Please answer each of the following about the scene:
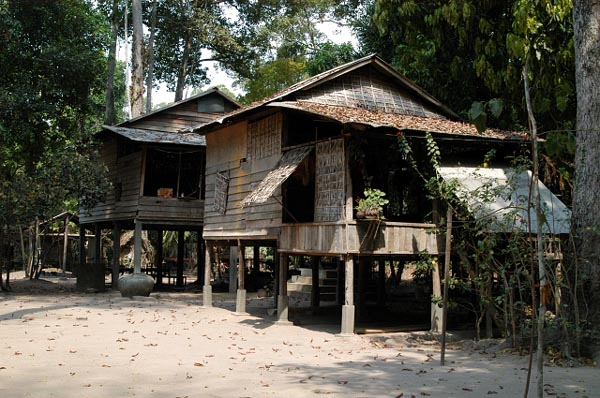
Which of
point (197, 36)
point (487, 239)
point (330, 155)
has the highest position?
point (197, 36)

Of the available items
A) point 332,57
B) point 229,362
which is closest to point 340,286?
Answer: point 332,57

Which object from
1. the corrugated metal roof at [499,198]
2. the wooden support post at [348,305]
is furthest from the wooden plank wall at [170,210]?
the corrugated metal roof at [499,198]

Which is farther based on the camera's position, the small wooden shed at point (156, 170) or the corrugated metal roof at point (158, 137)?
the small wooden shed at point (156, 170)

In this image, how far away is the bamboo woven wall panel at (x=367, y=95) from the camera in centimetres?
1616

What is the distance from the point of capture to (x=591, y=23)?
430 inches

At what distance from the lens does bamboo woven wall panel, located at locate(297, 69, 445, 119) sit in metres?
16.2

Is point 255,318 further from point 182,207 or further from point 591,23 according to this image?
point 591,23

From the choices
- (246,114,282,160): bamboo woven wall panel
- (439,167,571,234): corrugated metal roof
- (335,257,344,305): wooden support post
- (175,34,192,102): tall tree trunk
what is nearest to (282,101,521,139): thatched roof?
(439,167,571,234): corrugated metal roof

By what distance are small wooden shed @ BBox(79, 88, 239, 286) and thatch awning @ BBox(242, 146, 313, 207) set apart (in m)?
7.83

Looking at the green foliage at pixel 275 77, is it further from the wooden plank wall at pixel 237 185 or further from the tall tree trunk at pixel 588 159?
the tall tree trunk at pixel 588 159

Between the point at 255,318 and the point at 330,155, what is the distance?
5.35 metres

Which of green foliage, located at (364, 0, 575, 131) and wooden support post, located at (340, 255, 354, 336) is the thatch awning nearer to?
wooden support post, located at (340, 255, 354, 336)

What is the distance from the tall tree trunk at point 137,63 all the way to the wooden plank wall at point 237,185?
1266 centimetres

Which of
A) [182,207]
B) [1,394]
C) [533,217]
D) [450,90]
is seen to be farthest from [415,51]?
[1,394]
